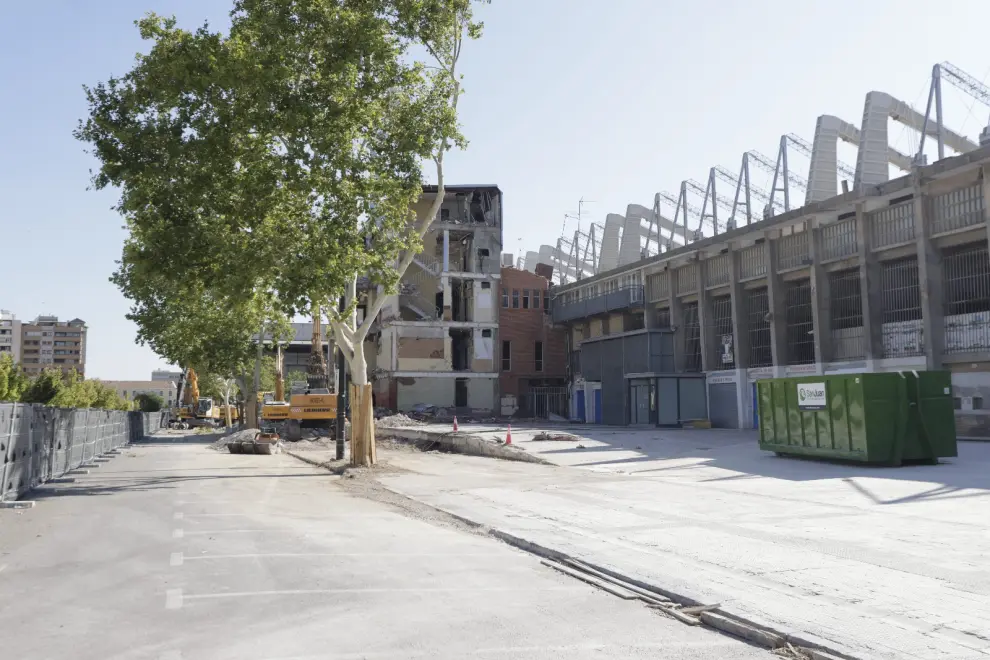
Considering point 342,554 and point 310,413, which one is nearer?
point 342,554

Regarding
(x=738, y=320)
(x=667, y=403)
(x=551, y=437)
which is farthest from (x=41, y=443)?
(x=667, y=403)

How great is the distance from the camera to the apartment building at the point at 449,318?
63.8 m

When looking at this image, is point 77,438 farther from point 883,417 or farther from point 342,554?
point 883,417

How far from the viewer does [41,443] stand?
19.5 meters

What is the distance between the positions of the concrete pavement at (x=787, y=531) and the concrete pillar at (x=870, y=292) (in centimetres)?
1262

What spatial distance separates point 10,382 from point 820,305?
1625 inches

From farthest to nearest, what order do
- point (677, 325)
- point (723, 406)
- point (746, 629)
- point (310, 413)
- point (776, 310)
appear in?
1. point (677, 325)
2. point (723, 406)
3. point (310, 413)
4. point (776, 310)
5. point (746, 629)

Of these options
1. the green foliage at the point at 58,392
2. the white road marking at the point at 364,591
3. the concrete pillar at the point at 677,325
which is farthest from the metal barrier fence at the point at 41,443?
the concrete pillar at the point at 677,325

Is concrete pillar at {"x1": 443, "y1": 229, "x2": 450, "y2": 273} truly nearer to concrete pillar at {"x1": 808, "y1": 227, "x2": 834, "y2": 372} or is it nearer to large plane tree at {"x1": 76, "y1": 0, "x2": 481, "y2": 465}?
concrete pillar at {"x1": 808, "y1": 227, "x2": 834, "y2": 372}

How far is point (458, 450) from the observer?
1265 inches

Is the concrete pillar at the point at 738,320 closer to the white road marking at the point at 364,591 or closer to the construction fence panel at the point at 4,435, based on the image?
the construction fence panel at the point at 4,435

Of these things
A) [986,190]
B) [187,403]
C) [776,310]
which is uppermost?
[986,190]

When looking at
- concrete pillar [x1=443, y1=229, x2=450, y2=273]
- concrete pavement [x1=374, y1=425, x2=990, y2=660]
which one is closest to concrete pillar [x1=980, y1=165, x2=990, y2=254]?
concrete pavement [x1=374, y1=425, x2=990, y2=660]

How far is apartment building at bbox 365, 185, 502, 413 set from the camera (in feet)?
209
